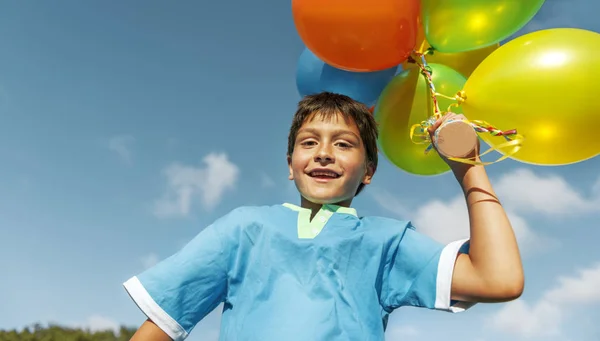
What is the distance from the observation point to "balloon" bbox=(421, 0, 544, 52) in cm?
264

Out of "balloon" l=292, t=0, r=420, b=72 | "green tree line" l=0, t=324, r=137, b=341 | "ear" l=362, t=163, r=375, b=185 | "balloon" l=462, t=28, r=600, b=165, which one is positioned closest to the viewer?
"balloon" l=462, t=28, r=600, b=165

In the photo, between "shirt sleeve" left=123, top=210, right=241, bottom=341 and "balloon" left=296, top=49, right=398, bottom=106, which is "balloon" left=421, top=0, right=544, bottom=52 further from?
"shirt sleeve" left=123, top=210, right=241, bottom=341

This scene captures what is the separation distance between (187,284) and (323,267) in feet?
1.61

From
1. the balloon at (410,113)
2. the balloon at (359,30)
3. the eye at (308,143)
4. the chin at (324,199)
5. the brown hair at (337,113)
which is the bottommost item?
the chin at (324,199)

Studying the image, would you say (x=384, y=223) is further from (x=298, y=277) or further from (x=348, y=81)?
(x=348, y=81)

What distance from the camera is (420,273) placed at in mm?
1928

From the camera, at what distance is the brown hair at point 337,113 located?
2.28 m

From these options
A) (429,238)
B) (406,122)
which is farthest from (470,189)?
(406,122)

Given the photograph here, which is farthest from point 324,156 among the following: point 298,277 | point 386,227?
point 298,277

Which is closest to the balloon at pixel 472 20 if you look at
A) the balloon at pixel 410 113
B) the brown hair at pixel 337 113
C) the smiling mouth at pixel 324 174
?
the balloon at pixel 410 113

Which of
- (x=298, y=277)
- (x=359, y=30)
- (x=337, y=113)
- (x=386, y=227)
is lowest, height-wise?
(x=298, y=277)

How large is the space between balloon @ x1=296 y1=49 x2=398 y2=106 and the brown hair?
0.75 meters

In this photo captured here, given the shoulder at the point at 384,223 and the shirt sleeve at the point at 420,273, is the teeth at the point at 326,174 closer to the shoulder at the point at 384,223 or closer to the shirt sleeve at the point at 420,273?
the shoulder at the point at 384,223

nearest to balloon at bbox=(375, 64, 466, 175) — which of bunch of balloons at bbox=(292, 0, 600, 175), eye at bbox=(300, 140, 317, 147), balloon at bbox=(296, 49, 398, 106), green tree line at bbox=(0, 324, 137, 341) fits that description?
bunch of balloons at bbox=(292, 0, 600, 175)
